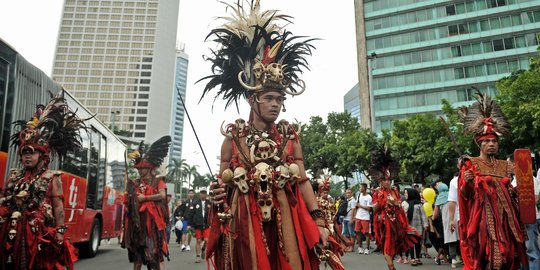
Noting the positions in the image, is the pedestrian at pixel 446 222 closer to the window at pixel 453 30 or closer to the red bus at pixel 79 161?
the red bus at pixel 79 161

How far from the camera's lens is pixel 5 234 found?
4676 millimetres

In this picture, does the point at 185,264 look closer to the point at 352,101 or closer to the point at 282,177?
the point at 282,177

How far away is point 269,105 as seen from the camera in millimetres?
3621

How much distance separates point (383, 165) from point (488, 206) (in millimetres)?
4296

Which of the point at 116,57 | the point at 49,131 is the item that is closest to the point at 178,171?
the point at 116,57

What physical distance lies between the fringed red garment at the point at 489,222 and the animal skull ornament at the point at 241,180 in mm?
3178

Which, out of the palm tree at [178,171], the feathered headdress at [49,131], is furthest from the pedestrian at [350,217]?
the palm tree at [178,171]

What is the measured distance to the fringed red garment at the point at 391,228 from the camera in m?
7.92

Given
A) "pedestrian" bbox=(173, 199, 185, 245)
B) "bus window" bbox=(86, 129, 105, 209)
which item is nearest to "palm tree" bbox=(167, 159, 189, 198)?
"pedestrian" bbox=(173, 199, 185, 245)

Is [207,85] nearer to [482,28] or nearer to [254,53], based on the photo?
[254,53]

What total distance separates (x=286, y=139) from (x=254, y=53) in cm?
99

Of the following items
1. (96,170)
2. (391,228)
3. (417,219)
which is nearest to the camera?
(391,228)

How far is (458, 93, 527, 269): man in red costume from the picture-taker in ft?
15.1

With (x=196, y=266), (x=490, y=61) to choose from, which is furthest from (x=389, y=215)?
(x=490, y=61)
